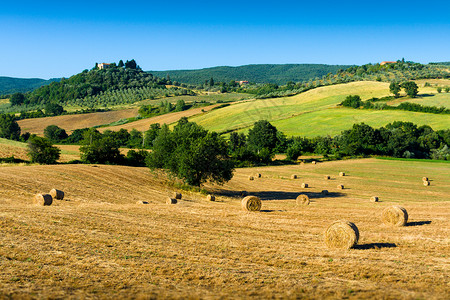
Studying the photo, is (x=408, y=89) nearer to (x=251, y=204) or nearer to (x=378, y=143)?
(x=378, y=143)

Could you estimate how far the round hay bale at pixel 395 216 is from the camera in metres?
22.6

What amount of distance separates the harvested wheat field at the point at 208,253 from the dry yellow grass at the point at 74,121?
98.6 metres

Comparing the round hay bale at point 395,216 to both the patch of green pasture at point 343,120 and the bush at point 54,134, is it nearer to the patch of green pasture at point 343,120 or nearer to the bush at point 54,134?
the patch of green pasture at point 343,120

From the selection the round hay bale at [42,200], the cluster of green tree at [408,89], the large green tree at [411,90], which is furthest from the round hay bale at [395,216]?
the large green tree at [411,90]

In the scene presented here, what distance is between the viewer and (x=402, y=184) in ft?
165

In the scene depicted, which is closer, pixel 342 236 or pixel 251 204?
pixel 342 236

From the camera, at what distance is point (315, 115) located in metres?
119

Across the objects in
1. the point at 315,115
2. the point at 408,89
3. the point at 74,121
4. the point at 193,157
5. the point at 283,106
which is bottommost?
the point at 193,157

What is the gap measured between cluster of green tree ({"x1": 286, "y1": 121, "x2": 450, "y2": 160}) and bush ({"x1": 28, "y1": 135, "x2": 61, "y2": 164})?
44.5m

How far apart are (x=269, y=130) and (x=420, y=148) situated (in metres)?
35.4

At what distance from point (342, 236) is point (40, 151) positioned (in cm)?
4887

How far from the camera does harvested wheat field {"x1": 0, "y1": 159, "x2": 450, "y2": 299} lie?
1259cm

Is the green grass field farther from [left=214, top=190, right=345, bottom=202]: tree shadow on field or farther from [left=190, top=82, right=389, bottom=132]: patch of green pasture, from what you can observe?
[left=214, top=190, right=345, bottom=202]: tree shadow on field

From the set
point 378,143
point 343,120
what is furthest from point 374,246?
point 343,120
